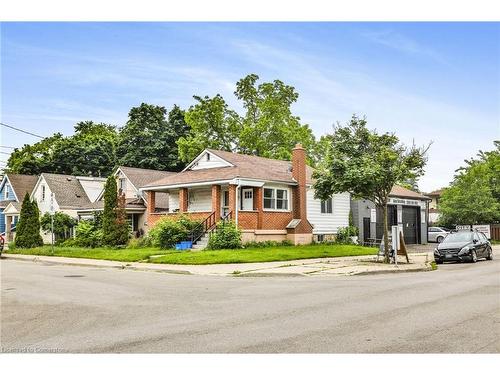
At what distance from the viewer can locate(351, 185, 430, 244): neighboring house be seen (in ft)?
127

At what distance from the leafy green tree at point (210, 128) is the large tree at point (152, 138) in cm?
734

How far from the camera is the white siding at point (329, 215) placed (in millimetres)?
34875

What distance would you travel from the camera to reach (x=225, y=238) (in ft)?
93.8

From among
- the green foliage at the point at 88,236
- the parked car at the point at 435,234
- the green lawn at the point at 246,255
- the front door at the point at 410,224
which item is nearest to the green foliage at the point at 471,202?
the parked car at the point at 435,234

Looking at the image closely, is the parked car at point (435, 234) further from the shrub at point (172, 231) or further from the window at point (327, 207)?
the shrub at point (172, 231)

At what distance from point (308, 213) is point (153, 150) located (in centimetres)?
3185

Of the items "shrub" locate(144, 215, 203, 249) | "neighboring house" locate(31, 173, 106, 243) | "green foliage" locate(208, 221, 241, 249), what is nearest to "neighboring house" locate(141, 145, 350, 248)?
"shrub" locate(144, 215, 203, 249)

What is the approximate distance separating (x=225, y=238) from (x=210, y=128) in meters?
28.6

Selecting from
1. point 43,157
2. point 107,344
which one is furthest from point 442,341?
point 43,157

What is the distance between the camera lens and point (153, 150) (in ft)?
204

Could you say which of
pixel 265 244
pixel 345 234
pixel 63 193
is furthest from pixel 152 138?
pixel 265 244

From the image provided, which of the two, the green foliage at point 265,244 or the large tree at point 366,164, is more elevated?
the large tree at point 366,164

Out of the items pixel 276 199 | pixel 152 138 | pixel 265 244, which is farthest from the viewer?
pixel 152 138

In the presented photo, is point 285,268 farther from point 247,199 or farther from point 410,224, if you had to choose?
point 410,224
